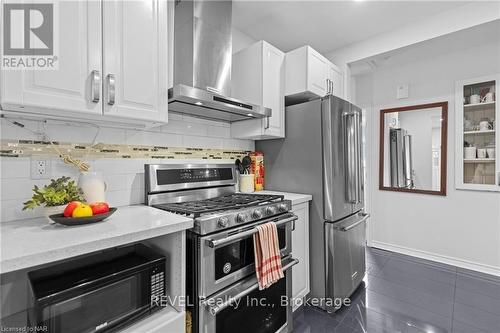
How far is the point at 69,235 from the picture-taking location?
992 mm

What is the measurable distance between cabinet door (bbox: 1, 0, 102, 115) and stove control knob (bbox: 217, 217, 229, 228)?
0.84 meters

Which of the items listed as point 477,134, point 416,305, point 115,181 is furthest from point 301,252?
point 477,134

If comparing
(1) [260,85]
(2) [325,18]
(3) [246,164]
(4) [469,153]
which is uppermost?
(2) [325,18]

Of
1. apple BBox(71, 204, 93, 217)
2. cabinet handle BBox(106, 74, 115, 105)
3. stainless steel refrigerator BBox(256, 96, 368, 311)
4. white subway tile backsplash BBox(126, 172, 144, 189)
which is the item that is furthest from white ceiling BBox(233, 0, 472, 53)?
apple BBox(71, 204, 93, 217)

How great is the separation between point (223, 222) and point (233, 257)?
0.90 feet

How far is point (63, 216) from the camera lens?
3.66 feet

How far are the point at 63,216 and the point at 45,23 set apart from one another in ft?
2.86

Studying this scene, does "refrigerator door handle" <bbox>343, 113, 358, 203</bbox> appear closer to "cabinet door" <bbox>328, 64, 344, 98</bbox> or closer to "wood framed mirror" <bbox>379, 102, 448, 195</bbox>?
"cabinet door" <bbox>328, 64, 344, 98</bbox>

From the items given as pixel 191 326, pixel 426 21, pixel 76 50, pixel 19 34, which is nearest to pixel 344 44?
pixel 426 21

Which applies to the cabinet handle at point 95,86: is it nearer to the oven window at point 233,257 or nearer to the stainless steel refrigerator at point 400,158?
the oven window at point 233,257

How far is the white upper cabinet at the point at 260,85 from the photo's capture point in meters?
2.23

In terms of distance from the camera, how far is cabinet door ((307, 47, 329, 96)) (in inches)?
93.0

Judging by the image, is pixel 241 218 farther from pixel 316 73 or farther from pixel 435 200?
pixel 435 200

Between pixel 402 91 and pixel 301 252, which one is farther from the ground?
pixel 402 91
